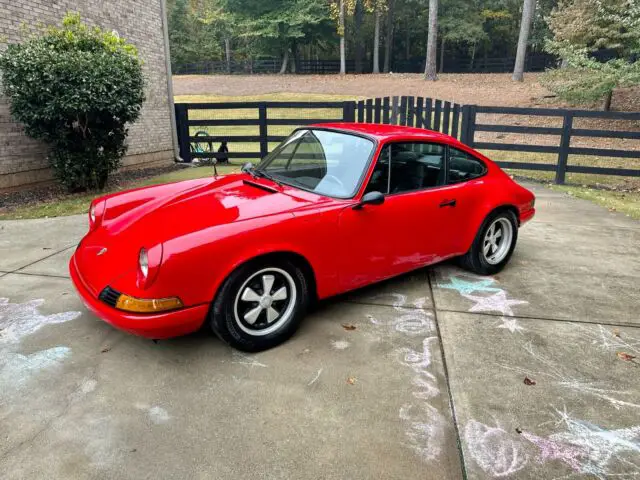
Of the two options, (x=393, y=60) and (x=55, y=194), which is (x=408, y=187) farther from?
(x=393, y=60)

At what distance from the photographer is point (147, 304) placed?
2557 millimetres

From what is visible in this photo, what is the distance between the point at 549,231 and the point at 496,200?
84.0 inches

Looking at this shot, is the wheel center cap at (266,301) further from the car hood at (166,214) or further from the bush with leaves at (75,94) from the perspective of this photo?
the bush with leaves at (75,94)

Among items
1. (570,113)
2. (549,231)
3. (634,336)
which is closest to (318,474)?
(634,336)

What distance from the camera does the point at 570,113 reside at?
29.4 feet

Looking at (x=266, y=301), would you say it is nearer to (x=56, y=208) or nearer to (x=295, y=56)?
(x=56, y=208)

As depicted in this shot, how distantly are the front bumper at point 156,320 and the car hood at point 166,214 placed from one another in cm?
20

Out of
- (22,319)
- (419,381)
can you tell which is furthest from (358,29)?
(419,381)

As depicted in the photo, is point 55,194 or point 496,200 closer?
point 496,200

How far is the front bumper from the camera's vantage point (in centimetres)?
257

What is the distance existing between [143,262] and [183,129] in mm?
9915

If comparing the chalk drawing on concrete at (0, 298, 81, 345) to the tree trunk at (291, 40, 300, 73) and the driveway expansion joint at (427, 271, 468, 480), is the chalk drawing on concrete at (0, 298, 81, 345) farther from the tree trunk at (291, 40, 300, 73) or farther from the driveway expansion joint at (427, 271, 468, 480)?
the tree trunk at (291, 40, 300, 73)

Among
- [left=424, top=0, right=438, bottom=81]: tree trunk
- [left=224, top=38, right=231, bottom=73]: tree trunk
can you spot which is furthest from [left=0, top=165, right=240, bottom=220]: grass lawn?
[left=224, top=38, right=231, bottom=73]: tree trunk

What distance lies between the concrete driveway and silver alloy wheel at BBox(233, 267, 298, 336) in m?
0.19
